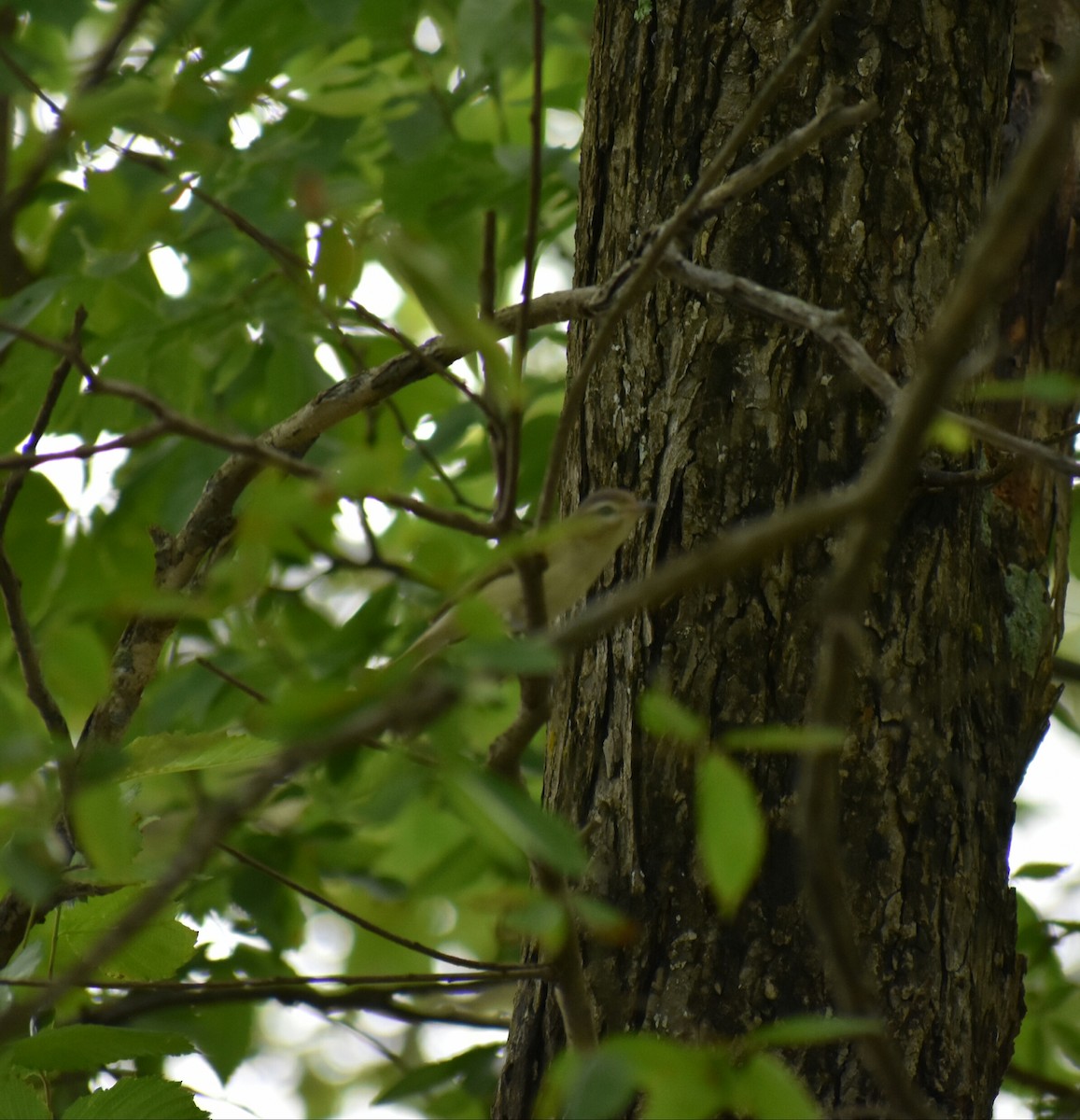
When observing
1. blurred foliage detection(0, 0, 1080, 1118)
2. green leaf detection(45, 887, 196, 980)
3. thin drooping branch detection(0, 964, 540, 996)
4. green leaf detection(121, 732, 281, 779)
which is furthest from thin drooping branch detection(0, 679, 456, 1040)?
green leaf detection(45, 887, 196, 980)

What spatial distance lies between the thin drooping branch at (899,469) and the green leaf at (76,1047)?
1.27 meters

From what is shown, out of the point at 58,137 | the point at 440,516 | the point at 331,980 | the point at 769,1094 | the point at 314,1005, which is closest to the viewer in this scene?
the point at 769,1094

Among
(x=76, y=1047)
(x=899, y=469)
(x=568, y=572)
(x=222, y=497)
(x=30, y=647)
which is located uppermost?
(x=222, y=497)

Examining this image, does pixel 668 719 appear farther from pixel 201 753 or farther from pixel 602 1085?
pixel 201 753

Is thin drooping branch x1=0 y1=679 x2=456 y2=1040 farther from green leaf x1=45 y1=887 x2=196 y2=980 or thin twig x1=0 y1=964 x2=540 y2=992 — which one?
green leaf x1=45 y1=887 x2=196 y2=980

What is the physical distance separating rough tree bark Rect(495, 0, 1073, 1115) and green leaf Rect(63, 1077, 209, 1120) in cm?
57

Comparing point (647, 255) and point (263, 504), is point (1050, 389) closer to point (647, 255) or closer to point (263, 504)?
point (647, 255)

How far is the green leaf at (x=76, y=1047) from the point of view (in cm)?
199

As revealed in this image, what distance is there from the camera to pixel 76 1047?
2035 millimetres

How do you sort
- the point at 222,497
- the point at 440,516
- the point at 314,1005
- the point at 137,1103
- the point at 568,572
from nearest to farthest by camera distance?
the point at 440,516
the point at 137,1103
the point at 568,572
the point at 222,497
the point at 314,1005

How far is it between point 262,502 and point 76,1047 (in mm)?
1286

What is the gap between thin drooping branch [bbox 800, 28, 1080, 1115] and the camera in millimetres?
1031

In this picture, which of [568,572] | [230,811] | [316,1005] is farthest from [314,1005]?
[230,811]

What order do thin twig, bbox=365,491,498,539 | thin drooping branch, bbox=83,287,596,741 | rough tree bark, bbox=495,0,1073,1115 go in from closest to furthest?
thin twig, bbox=365,491,498,539
rough tree bark, bbox=495,0,1073,1115
thin drooping branch, bbox=83,287,596,741
